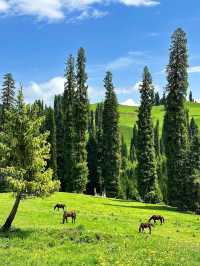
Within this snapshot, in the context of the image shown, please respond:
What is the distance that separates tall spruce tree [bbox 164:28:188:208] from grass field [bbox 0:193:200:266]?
20.0 metres

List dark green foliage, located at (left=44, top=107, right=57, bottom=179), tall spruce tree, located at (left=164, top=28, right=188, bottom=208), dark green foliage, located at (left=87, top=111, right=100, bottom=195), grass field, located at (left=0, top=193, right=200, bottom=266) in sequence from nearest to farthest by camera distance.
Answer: grass field, located at (left=0, top=193, right=200, bottom=266) → tall spruce tree, located at (left=164, top=28, right=188, bottom=208) → dark green foliage, located at (left=44, top=107, right=57, bottom=179) → dark green foliage, located at (left=87, top=111, right=100, bottom=195)

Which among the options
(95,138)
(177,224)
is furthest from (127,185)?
(177,224)

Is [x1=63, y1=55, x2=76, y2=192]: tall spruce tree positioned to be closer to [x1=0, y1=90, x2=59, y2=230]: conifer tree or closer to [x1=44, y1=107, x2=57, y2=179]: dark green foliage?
[x1=44, y1=107, x2=57, y2=179]: dark green foliage

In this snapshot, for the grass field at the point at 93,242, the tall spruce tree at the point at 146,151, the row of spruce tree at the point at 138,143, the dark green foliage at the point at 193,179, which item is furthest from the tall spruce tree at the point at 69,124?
the grass field at the point at 93,242

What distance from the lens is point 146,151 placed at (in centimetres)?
8619

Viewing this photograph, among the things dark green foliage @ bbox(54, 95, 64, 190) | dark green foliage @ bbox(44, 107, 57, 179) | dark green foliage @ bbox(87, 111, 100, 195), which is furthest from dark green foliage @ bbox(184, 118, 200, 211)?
dark green foliage @ bbox(54, 95, 64, 190)

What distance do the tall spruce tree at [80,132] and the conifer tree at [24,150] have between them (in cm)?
4722

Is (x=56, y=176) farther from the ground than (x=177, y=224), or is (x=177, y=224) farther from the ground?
(x=56, y=176)

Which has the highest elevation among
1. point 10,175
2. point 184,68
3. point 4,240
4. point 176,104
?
point 184,68

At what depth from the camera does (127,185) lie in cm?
15275

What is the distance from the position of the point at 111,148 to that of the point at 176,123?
63.7 ft

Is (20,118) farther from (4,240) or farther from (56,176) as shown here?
(56,176)

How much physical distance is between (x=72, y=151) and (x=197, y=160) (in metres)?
24.5

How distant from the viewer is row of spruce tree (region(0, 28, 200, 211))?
77125 mm
